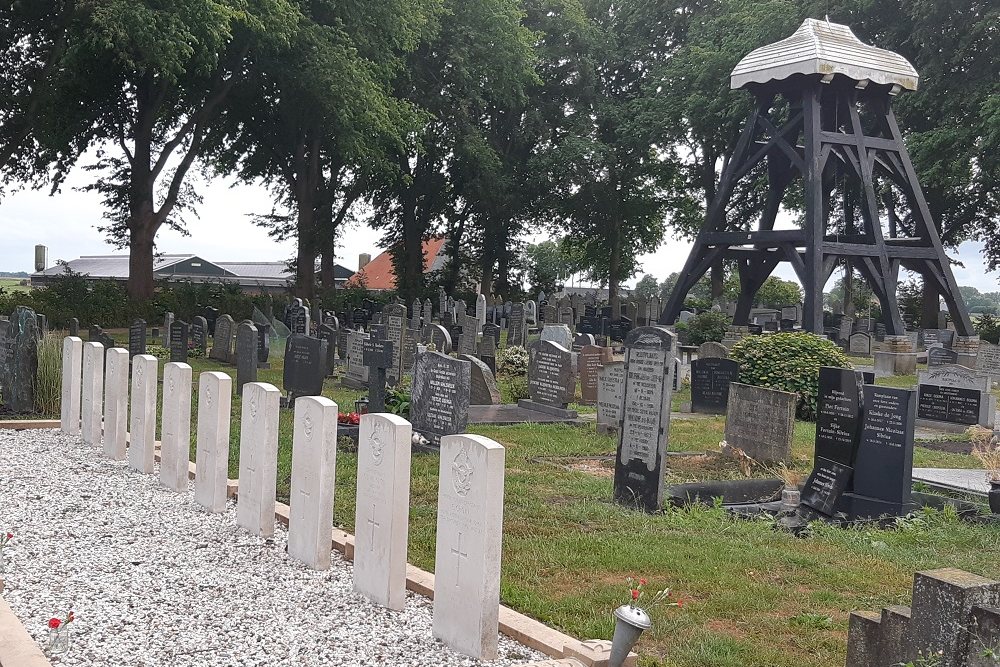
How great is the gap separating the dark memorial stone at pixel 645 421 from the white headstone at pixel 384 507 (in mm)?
3268

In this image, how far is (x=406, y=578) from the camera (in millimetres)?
5492

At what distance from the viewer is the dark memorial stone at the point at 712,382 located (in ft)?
48.9

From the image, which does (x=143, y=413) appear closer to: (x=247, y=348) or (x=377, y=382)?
(x=377, y=382)

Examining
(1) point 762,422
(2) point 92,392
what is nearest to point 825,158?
(1) point 762,422

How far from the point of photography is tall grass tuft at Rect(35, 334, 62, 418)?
1207 centimetres

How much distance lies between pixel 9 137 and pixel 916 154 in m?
26.4

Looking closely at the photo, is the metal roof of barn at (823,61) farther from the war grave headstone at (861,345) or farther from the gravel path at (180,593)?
the gravel path at (180,593)

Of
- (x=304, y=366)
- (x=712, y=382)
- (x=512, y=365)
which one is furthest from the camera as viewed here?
(x=512, y=365)

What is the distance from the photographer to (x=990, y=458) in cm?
940

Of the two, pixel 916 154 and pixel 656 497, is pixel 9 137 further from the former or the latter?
pixel 916 154

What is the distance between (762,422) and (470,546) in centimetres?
666

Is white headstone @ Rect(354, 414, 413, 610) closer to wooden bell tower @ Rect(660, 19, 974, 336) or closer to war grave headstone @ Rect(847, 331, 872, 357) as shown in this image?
wooden bell tower @ Rect(660, 19, 974, 336)

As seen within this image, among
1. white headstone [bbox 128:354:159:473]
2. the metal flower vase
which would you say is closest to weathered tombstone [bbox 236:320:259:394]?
white headstone [bbox 128:354:159:473]

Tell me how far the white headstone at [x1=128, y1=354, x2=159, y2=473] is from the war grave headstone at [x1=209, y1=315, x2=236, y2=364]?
38.5ft
